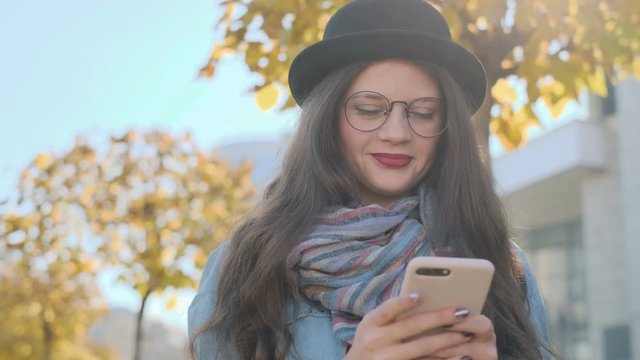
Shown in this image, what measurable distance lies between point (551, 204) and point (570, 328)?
2778 mm

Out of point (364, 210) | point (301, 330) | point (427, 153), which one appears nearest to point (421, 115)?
point (427, 153)

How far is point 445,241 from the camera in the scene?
2.31 metres

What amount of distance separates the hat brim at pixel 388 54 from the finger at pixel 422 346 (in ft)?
2.43

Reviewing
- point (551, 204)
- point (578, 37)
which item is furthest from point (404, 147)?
point (551, 204)

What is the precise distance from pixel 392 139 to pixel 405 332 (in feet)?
1.79

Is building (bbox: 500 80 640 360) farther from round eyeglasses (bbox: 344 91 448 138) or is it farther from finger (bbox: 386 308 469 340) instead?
finger (bbox: 386 308 469 340)

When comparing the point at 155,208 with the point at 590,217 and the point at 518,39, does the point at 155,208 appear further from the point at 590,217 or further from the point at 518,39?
the point at 590,217

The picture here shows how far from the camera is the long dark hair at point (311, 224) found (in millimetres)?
2256

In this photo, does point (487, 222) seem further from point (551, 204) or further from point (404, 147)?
point (551, 204)

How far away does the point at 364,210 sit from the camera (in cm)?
228

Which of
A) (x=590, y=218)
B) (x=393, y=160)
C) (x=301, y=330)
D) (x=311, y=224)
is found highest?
(x=393, y=160)

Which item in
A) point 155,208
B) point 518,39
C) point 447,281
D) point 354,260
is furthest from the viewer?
point 155,208

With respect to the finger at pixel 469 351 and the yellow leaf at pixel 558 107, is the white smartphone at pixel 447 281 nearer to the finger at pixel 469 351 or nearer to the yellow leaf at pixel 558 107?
the finger at pixel 469 351

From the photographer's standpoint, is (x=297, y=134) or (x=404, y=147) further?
(x=297, y=134)
